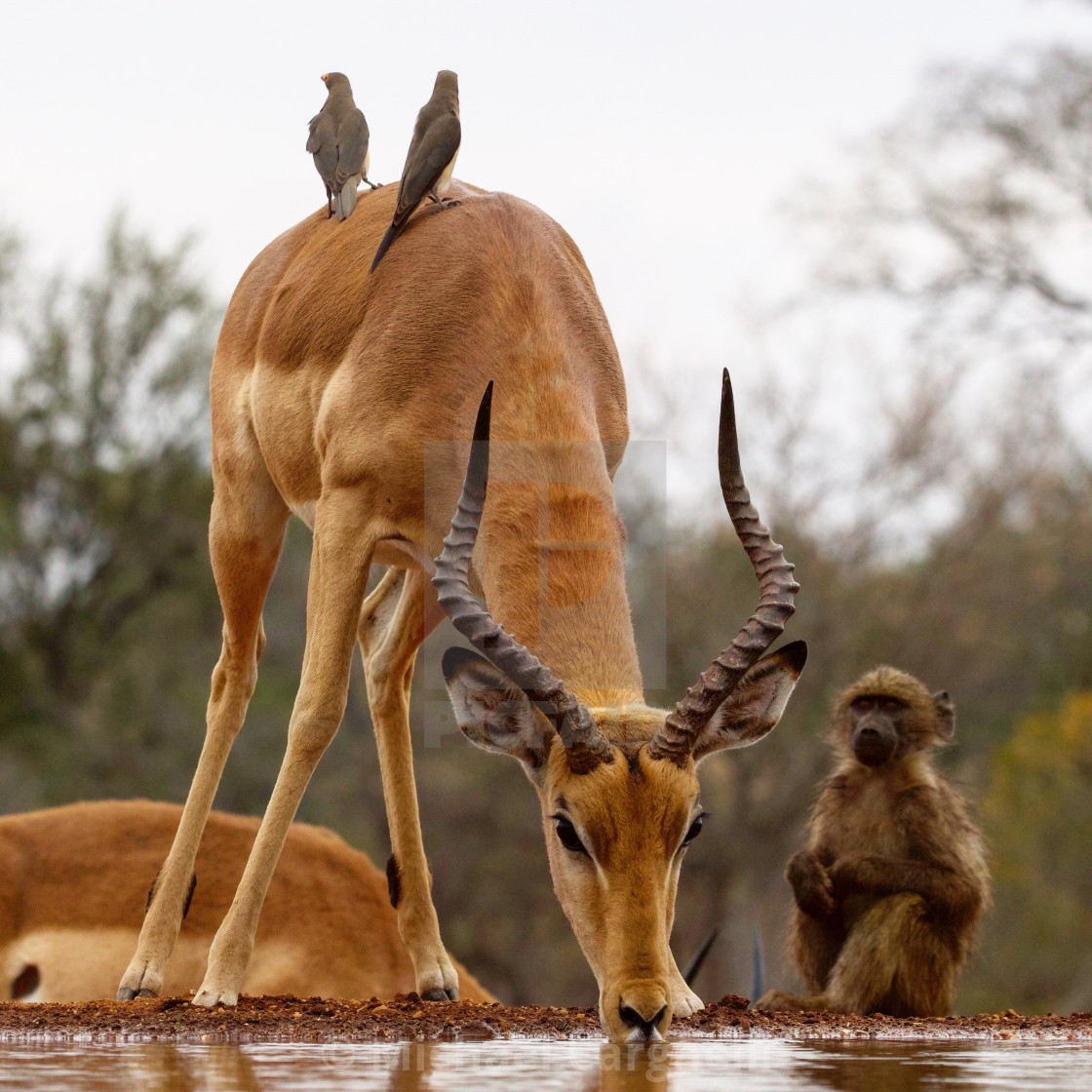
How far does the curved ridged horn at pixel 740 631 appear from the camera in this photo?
17.4 feet

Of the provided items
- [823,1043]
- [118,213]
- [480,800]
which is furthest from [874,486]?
[823,1043]

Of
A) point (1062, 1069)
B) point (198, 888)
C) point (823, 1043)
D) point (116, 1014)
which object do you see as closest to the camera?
point (1062, 1069)

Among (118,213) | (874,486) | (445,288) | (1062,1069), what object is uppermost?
(118,213)

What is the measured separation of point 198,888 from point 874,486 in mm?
23913

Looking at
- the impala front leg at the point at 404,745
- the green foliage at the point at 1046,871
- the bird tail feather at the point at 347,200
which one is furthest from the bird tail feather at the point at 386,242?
the green foliage at the point at 1046,871

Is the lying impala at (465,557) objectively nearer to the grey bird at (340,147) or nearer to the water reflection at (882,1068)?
the grey bird at (340,147)

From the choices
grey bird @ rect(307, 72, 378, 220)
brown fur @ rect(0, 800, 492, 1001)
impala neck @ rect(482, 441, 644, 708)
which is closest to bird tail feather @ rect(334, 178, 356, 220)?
grey bird @ rect(307, 72, 378, 220)

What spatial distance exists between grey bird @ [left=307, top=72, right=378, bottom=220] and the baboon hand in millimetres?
3931

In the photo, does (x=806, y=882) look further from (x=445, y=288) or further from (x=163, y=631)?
(x=163, y=631)

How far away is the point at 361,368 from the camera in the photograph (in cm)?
709

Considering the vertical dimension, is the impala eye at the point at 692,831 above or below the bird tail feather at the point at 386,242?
below

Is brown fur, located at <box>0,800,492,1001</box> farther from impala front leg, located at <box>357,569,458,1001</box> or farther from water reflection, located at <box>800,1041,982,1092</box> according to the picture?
water reflection, located at <box>800,1041,982,1092</box>

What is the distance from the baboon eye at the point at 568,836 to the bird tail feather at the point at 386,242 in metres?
3.08

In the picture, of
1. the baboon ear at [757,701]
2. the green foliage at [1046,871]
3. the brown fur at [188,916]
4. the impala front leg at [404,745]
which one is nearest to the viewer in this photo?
the baboon ear at [757,701]
